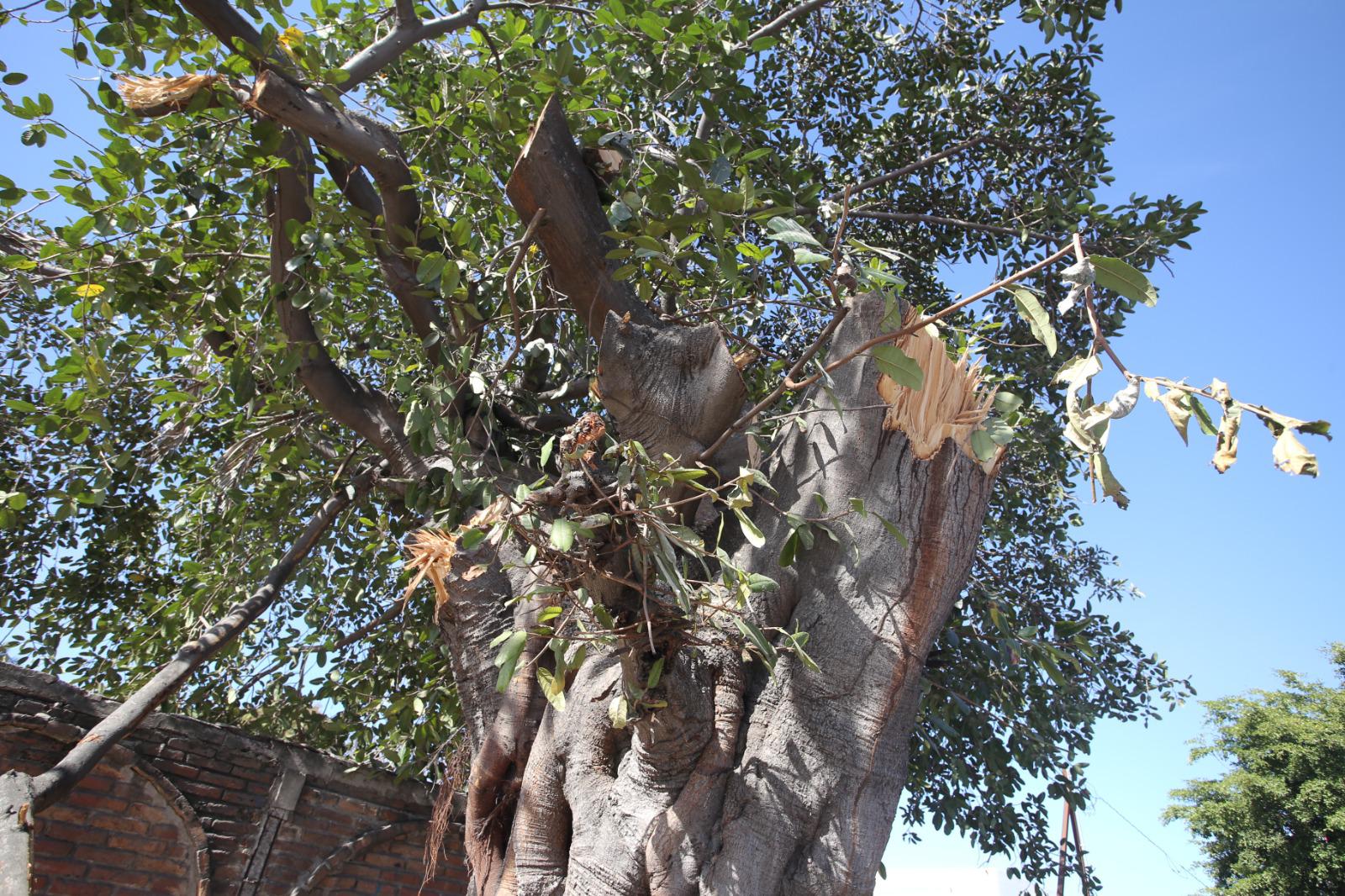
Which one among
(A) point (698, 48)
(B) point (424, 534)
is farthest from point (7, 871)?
(A) point (698, 48)

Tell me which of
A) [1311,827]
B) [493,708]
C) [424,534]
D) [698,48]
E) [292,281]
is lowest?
[493,708]

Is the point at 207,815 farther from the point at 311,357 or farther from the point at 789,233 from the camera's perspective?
the point at 789,233

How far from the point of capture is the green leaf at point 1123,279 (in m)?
1.51

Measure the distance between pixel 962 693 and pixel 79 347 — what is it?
4415 mm

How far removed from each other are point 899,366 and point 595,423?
82 centimetres

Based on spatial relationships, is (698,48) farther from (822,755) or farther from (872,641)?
(822,755)

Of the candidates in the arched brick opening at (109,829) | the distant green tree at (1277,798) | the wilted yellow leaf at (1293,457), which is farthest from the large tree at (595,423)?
the distant green tree at (1277,798)

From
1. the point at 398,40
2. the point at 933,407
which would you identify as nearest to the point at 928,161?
the point at 933,407

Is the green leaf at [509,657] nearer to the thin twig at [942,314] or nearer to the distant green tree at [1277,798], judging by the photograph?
the thin twig at [942,314]

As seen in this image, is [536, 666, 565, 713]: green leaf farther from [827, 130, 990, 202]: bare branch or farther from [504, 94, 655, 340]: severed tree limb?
[827, 130, 990, 202]: bare branch

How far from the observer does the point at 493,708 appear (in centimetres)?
333

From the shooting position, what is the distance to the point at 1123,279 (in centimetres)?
153

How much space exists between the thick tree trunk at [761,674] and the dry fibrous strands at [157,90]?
1.23 m

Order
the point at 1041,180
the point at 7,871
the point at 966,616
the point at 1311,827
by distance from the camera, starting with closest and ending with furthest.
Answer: the point at 7,871 < the point at 966,616 < the point at 1041,180 < the point at 1311,827
